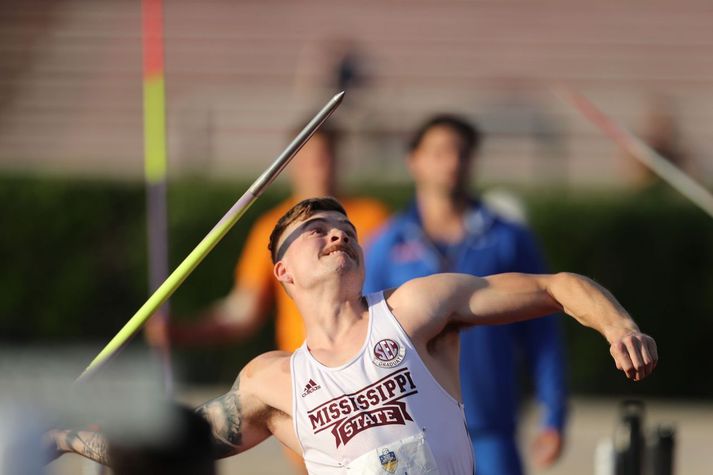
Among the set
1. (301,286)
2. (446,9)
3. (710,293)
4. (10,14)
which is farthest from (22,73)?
(301,286)

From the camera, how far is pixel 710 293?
12.2 metres

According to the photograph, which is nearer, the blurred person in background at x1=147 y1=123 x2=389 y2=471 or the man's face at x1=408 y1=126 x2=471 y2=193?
the man's face at x1=408 y1=126 x2=471 y2=193

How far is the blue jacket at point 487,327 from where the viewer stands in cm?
557

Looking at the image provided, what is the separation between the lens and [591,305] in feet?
12.0

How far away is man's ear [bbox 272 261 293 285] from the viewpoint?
406 centimetres

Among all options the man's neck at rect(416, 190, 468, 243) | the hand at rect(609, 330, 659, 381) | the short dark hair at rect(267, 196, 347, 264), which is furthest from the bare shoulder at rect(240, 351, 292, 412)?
the man's neck at rect(416, 190, 468, 243)

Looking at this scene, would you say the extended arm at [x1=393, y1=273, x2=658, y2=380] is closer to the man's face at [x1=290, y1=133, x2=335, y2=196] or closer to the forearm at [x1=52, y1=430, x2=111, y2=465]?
the forearm at [x1=52, y1=430, x2=111, y2=465]

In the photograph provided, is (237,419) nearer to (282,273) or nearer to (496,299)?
(282,273)

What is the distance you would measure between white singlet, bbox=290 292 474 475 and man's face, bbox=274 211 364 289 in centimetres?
21

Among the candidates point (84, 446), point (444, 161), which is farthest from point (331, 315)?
point (444, 161)

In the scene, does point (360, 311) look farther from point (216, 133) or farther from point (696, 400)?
point (216, 133)

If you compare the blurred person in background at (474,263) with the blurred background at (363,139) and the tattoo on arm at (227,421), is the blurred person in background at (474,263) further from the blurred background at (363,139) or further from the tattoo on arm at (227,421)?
the blurred background at (363,139)

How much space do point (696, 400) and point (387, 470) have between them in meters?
9.06

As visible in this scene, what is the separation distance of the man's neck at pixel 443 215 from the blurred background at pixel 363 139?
362 cm
